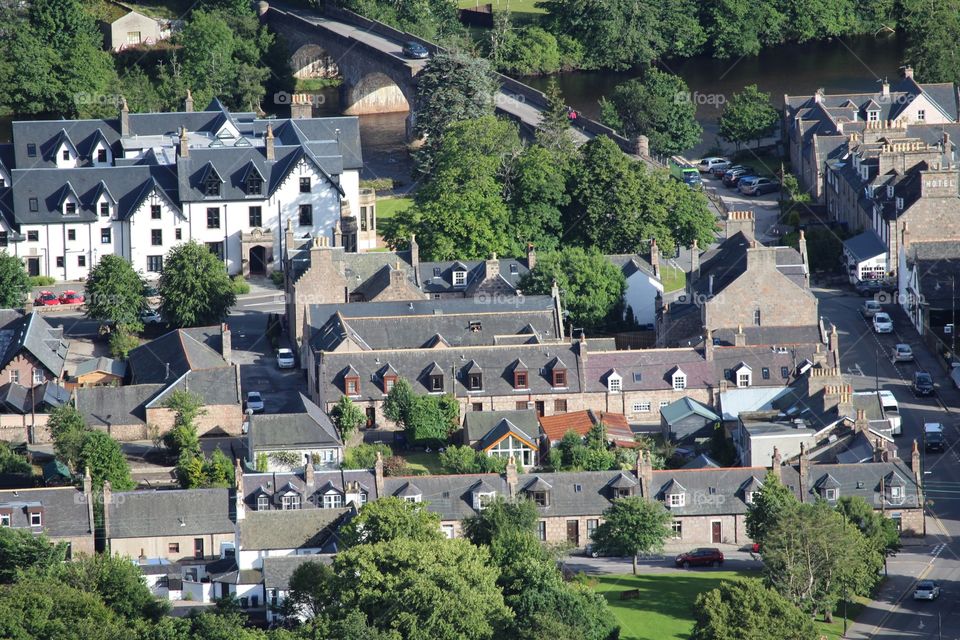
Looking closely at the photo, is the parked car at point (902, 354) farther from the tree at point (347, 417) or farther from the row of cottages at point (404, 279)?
the tree at point (347, 417)


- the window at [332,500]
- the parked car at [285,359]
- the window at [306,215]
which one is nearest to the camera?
the window at [332,500]

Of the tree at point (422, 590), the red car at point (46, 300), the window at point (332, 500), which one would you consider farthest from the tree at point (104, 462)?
the red car at point (46, 300)

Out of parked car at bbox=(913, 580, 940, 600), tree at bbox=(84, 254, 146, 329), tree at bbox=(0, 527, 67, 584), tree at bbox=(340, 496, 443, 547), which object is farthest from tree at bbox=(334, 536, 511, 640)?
tree at bbox=(84, 254, 146, 329)

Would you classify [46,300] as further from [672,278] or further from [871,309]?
[871,309]

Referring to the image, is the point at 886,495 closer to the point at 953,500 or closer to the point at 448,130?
the point at 953,500

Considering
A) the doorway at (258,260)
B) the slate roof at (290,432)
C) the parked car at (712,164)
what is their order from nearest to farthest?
the slate roof at (290,432), the doorway at (258,260), the parked car at (712,164)

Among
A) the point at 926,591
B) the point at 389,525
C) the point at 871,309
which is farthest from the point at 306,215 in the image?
the point at 926,591
